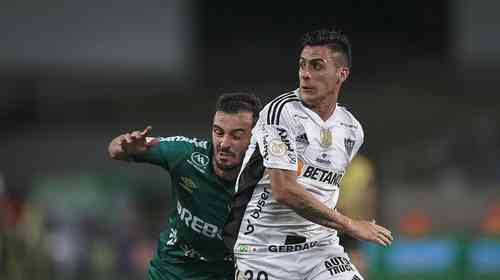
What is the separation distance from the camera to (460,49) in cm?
2133

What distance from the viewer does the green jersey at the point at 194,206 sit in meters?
7.69

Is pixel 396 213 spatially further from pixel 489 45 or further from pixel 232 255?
pixel 232 255

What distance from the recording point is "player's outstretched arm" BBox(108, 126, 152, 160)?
7613mm

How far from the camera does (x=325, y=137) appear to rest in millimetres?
7000

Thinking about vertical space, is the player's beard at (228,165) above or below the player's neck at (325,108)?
below

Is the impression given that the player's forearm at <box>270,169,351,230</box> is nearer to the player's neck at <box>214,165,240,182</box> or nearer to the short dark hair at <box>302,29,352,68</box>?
the short dark hair at <box>302,29,352,68</box>

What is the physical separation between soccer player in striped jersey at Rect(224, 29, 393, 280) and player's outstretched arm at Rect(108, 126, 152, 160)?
0.81 meters

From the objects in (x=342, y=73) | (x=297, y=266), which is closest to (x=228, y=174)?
(x=297, y=266)

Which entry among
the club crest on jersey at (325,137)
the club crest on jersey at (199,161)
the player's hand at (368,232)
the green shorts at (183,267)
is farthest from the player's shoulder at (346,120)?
the green shorts at (183,267)

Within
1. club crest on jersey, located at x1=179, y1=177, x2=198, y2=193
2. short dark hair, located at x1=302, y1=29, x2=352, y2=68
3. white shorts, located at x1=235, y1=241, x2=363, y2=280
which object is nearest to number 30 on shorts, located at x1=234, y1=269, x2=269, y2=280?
white shorts, located at x1=235, y1=241, x2=363, y2=280

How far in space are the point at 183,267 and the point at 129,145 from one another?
34.3 inches

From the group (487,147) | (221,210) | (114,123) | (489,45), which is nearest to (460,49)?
(489,45)

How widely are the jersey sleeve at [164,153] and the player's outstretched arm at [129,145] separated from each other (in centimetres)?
5

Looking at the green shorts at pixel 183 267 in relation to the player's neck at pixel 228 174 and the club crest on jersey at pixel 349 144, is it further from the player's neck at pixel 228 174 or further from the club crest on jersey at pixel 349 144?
the club crest on jersey at pixel 349 144
